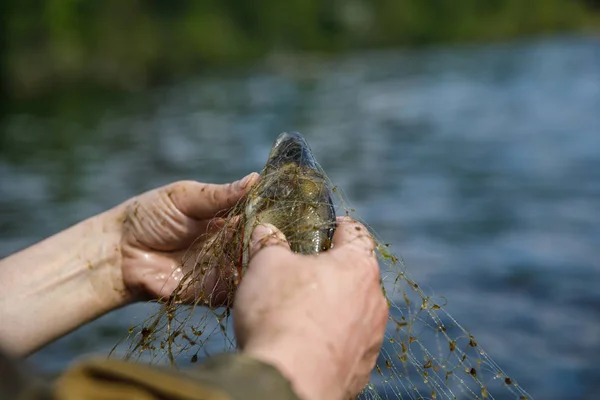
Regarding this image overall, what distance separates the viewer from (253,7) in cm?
7144

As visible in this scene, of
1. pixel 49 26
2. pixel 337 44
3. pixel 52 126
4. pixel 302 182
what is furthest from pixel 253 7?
pixel 302 182

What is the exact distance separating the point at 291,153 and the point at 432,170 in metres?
15.4

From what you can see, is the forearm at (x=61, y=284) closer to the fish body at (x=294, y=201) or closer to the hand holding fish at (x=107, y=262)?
the hand holding fish at (x=107, y=262)

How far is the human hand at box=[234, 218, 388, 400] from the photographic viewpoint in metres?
2.08

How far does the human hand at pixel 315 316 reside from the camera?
6.82 feet

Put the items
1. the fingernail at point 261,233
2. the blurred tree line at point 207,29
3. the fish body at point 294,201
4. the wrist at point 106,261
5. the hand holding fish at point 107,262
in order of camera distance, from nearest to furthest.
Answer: the fingernail at point 261,233 → the fish body at point 294,201 → the hand holding fish at point 107,262 → the wrist at point 106,261 → the blurred tree line at point 207,29

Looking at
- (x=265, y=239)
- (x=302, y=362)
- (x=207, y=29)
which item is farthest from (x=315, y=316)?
(x=207, y=29)

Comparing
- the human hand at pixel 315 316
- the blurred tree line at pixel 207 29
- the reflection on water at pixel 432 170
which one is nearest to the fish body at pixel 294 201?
the human hand at pixel 315 316

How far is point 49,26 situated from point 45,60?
4279mm

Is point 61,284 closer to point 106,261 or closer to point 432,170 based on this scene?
point 106,261

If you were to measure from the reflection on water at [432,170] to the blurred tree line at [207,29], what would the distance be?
7.07 metres

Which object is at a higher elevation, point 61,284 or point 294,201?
point 294,201

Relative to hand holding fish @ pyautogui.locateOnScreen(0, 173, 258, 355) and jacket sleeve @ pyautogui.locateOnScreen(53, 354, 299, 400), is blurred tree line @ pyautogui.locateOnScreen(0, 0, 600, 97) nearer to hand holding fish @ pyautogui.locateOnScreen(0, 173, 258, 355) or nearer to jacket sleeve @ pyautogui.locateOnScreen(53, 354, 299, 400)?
hand holding fish @ pyautogui.locateOnScreen(0, 173, 258, 355)

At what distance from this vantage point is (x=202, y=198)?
3869mm
